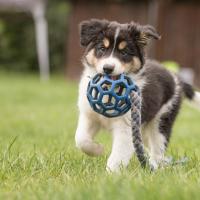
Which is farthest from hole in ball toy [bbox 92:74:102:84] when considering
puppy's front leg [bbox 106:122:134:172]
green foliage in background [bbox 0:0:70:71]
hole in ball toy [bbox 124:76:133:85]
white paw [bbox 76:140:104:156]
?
green foliage in background [bbox 0:0:70:71]

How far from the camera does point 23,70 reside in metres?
29.4

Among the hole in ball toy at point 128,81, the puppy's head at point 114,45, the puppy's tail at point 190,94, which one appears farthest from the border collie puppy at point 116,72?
the puppy's tail at point 190,94

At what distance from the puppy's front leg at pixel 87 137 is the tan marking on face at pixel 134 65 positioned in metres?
0.54

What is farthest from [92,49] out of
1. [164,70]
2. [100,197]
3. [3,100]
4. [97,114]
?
[3,100]

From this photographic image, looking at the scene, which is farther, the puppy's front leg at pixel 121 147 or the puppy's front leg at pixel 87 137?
the puppy's front leg at pixel 87 137

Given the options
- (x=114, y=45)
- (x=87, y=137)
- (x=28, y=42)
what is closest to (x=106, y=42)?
(x=114, y=45)

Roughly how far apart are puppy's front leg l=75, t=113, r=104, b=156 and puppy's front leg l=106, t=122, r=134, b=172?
21 centimetres

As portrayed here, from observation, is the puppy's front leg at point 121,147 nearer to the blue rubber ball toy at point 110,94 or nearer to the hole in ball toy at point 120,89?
the blue rubber ball toy at point 110,94

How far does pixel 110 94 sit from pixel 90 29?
888 mm

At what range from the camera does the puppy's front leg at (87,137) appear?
17.3 ft

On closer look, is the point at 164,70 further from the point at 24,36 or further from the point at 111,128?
the point at 24,36

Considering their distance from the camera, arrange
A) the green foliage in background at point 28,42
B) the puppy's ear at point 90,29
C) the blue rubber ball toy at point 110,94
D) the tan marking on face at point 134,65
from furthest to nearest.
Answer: the green foliage in background at point 28,42 → the puppy's ear at point 90,29 → the tan marking on face at point 134,65 → the blue rubber ball toy at point 110,94

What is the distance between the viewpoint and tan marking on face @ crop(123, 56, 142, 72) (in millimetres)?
5238

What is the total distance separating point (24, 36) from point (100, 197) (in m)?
26.2
